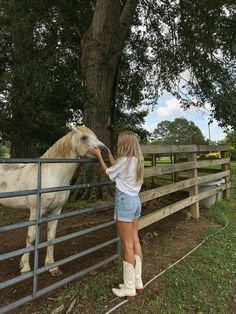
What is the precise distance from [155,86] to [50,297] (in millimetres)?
11464

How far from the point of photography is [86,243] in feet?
16.2

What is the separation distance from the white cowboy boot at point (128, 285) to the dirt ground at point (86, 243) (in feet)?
1.95

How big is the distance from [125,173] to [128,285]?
1.20m

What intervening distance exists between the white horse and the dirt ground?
1.02ft

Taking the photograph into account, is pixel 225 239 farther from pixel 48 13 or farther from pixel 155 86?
pixel 155 86

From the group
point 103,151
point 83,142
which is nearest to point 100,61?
A: point 83,142

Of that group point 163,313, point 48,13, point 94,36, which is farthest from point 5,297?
point 48,13

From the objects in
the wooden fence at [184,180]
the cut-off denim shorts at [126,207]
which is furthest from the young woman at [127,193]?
the wooden fence at [184,180]

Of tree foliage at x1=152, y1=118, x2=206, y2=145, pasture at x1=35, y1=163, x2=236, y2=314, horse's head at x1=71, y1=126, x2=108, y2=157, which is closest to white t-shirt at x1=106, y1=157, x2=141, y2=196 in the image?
horse's head at x1=71, y1=126, x2=108, y2=157

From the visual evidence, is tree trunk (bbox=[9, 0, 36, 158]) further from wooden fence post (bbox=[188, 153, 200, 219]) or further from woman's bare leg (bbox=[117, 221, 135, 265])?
woman's bare leg (bbox=[117, 221, 135, 265])

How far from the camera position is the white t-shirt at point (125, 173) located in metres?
3.32

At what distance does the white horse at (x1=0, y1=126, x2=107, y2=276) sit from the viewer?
12.4ft

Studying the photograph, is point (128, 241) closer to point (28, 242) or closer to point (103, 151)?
point (103, 151)

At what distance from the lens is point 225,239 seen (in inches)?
215
